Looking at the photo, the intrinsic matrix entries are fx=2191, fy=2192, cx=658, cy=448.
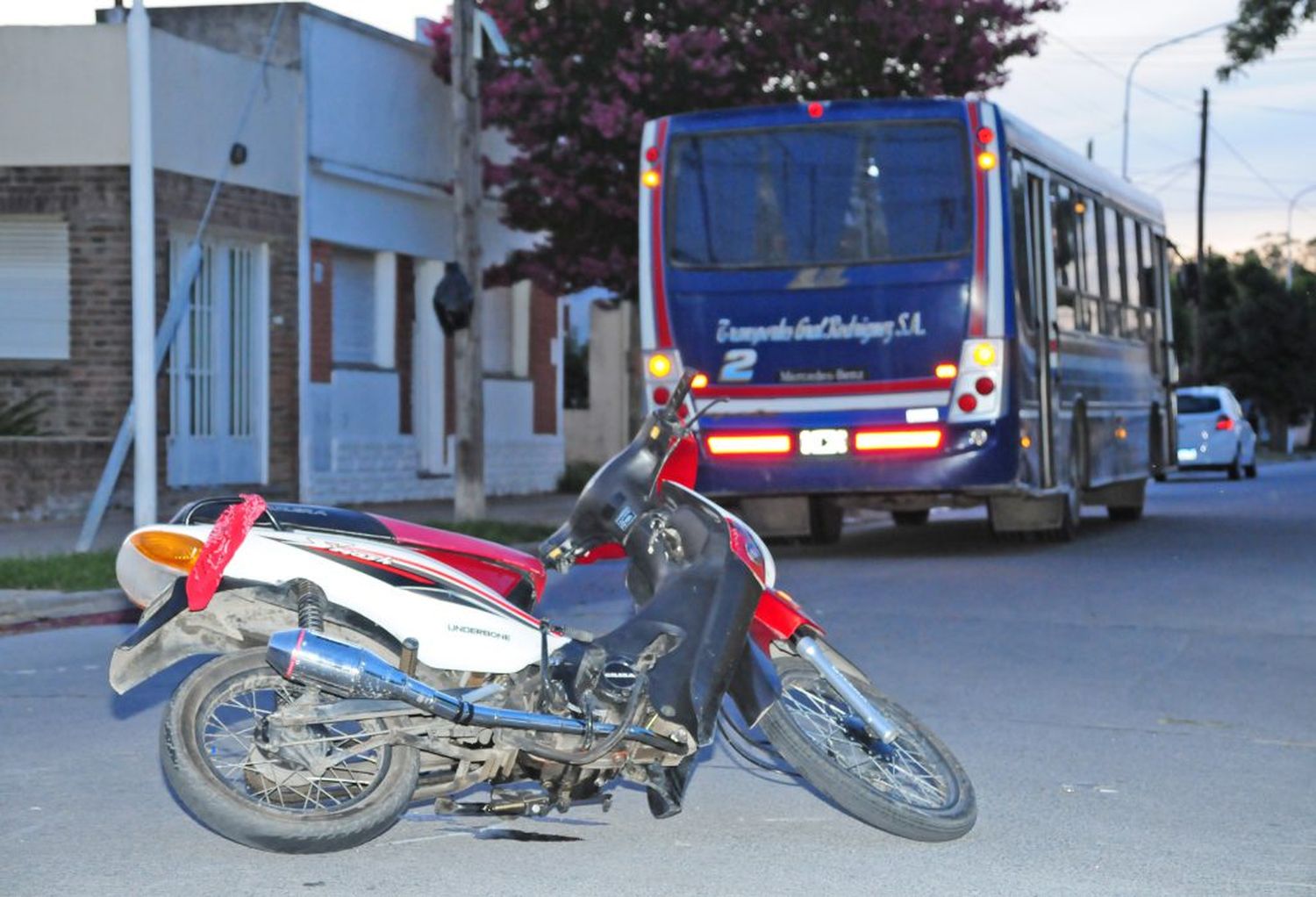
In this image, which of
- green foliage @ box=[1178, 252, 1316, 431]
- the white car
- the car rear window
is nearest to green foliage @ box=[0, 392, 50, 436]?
the white car

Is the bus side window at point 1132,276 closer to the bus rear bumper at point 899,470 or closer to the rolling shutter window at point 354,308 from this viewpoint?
the bus rear bumper at point 899,470

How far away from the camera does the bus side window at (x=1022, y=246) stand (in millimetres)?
16594

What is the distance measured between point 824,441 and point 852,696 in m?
10.2

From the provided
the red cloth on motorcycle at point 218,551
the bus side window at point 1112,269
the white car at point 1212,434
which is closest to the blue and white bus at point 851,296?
the bus side window at point 1112,269

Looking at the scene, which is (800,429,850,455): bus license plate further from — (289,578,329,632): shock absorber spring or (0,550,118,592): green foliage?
(289,578,329,632): shock absorber spring

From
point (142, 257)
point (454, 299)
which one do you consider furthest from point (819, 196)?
point (142, 257)

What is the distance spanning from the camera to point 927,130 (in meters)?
16.4

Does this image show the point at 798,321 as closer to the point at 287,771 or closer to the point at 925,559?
the point at 925,559

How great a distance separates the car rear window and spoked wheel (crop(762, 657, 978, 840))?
32.8 meters

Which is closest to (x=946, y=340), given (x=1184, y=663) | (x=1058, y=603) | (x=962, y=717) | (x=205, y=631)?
(x=1058, y=603)

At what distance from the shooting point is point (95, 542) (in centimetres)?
1736

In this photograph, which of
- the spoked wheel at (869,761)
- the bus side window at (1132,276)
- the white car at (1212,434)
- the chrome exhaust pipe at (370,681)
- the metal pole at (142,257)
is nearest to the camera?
the chrome exhaust pipe at (370,681)

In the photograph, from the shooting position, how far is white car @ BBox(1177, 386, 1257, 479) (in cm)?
3753

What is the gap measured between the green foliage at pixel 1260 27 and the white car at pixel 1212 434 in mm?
13072
